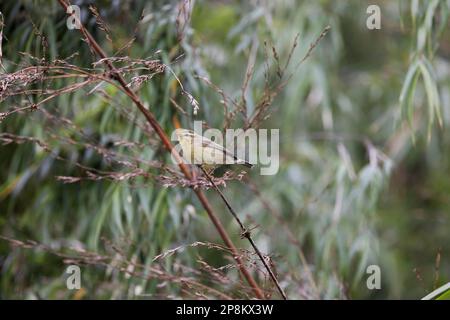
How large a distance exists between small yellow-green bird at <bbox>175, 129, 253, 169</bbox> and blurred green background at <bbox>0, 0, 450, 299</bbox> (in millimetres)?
145

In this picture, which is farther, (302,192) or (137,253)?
(302,192)

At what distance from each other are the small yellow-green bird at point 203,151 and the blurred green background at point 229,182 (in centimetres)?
15

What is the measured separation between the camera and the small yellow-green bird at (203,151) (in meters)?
1.38

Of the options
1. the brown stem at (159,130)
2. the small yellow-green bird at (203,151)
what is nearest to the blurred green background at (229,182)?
the brown stem at (159,130)

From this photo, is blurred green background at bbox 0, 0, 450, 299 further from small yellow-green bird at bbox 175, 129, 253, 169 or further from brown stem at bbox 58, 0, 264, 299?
small yellow-green bird at bbox 175, 129, 253, 169

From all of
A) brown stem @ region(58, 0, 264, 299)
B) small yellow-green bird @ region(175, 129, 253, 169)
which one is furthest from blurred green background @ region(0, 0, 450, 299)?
small yellow-green bird @ region(175, 129, 253, 169)

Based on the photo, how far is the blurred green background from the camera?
1859 millimetres

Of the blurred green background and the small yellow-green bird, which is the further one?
the blurred green background

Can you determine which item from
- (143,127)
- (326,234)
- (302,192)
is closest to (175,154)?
(143,127)

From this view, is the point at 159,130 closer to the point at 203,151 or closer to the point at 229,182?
the point at 203,151

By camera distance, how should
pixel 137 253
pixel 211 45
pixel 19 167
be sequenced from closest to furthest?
pixel 137 253, pixel 19 167, pixel 211 45
